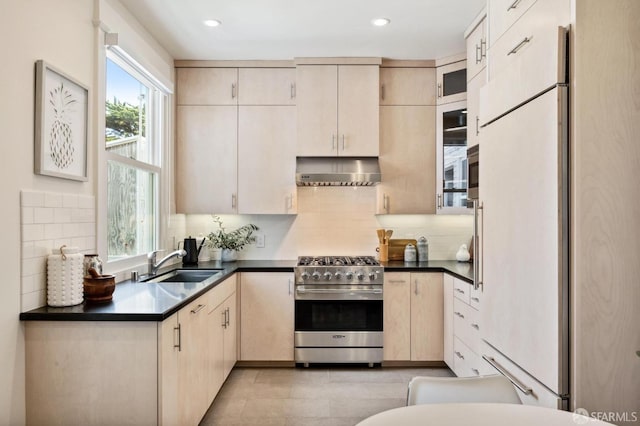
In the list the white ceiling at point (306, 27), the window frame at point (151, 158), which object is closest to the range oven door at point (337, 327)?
the window frame at point (151, 158)

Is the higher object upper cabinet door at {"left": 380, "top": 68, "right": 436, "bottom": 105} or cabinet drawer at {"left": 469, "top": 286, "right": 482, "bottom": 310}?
upper cabinet door at {"left": 380, "top": 68, "right": 436, "bottom": 105}

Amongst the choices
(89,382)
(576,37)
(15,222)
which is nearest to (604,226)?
(576,37)

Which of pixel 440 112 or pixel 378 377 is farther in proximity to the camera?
pixel 440 112

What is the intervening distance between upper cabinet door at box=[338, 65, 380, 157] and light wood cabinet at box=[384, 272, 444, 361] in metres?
1.10

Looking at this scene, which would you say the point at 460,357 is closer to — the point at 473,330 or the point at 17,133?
the point at 473,330

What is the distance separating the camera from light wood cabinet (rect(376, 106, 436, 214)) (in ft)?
13.0

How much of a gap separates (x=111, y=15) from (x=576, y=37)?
2.47 m

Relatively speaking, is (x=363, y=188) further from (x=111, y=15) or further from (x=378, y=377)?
(x=111, y=15)

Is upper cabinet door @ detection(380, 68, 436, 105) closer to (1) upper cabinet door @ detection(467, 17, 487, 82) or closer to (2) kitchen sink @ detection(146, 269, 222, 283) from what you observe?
(1) upper cabinet door @ detection(467, 17, 487, 82)

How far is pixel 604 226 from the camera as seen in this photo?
1.48 m

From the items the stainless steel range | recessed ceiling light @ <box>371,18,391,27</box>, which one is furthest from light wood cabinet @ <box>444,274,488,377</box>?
recessed ceiling light @ <box>371,18,391,27</box>

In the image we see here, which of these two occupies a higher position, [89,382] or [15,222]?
[15,222]

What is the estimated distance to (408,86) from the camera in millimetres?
3979

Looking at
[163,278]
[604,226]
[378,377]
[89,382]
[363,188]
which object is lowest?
[378,377]
